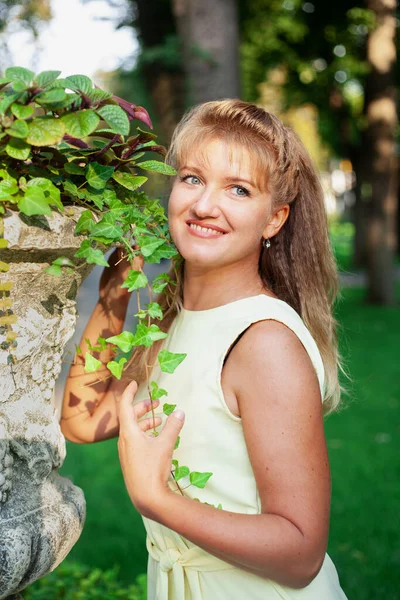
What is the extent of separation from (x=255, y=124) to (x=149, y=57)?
18.0ft

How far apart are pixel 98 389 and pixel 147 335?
490 millimetres

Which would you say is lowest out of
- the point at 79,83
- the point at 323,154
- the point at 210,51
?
the point at 323,154

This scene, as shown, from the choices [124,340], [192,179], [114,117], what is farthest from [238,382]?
[114,117]

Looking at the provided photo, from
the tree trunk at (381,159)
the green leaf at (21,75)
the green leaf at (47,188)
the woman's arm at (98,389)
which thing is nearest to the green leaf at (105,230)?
the green leaf at (47,188)

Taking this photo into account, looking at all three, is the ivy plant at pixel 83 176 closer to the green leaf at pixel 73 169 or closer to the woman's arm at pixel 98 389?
the green leaf at pixel 73 169

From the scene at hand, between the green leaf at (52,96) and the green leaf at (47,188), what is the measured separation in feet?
0.47

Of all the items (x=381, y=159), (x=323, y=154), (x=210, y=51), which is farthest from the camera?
(x=323, y=154)

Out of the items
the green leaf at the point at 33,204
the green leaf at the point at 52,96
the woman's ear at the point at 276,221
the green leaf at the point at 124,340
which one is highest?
the green leaf at the point at 52,96

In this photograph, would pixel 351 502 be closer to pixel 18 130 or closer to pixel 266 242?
pixel 266 242

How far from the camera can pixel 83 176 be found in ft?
5.21

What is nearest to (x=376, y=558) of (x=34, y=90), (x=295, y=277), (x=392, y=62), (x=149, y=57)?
(x=295, y=277)

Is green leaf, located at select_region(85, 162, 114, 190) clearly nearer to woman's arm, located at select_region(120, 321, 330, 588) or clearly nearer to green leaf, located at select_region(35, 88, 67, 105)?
green leaf, located at select_region(35, 88, 67, 105)

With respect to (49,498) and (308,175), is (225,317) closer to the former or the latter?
(308,175)

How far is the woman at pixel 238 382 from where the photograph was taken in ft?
4.83
